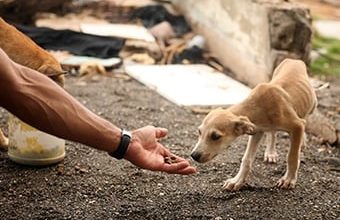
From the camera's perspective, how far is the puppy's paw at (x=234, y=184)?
391 centimetres

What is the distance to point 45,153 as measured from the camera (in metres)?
4.15

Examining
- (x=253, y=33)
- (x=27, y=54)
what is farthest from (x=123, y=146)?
(x=253, y=33)

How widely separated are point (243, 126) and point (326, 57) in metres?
4.22

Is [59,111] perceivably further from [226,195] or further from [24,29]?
[24,29]

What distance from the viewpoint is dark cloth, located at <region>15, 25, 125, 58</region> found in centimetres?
746

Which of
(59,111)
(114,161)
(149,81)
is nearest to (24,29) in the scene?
(149,81)

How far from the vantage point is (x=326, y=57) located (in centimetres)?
764

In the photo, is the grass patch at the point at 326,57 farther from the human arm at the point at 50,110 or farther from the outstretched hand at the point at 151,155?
the human arm at the point at 50,110

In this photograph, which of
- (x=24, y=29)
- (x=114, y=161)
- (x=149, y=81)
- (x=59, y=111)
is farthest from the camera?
(x=24, y=29)

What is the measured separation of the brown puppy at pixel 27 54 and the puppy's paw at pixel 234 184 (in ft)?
3.90

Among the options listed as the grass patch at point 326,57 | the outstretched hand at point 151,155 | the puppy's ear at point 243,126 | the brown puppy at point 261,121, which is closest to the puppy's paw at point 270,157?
the brown puppy at point 261,121

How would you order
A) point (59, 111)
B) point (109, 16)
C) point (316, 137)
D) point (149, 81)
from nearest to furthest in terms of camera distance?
1. point (59, 111)
2. point (316, 137)
3. point (149, 81)
4. point (109, 16)

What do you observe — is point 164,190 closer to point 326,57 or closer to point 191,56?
point 191,56

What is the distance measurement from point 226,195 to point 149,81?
114 inches
